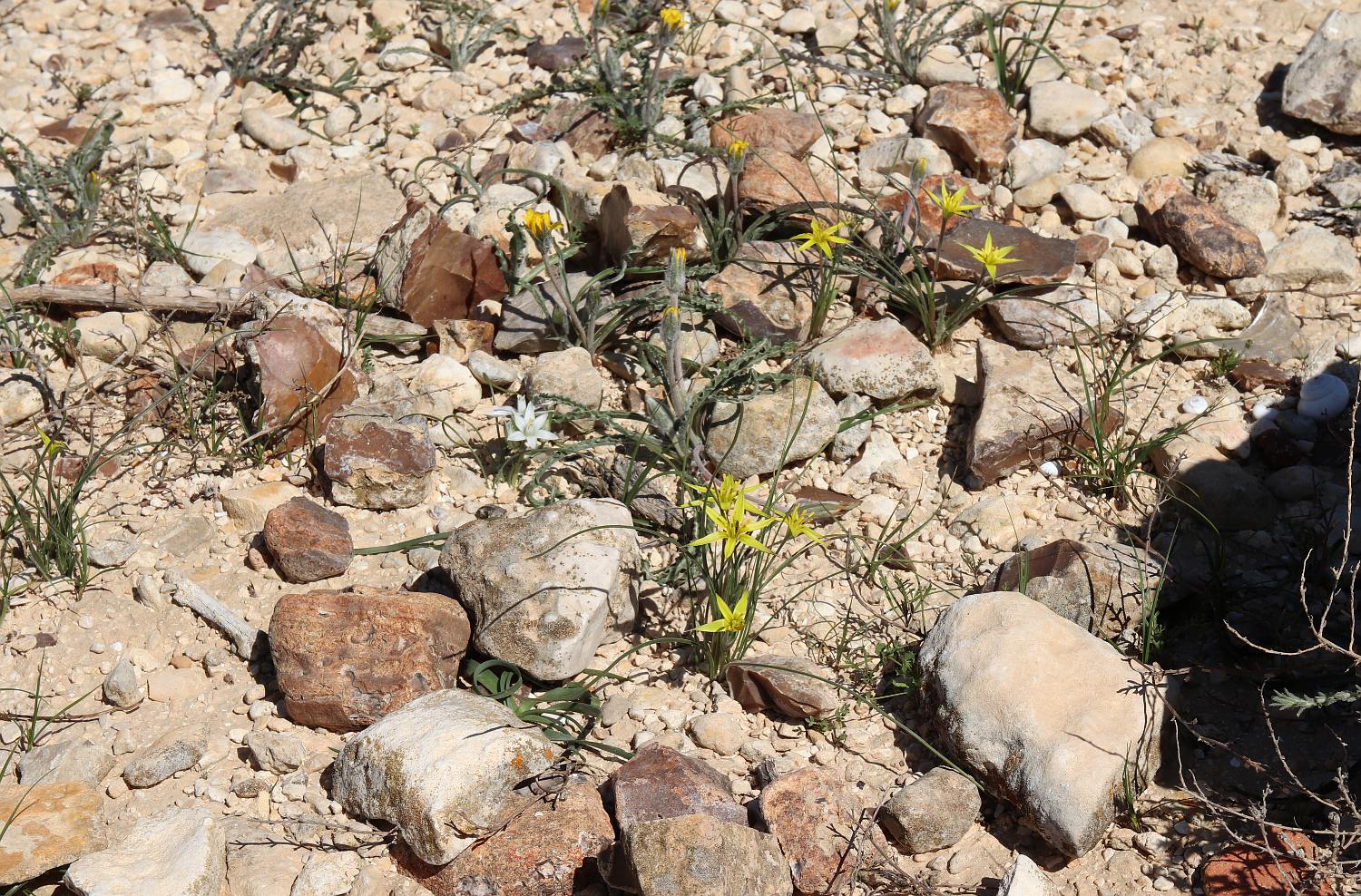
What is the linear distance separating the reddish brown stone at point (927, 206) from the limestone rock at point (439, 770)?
2.34 meters

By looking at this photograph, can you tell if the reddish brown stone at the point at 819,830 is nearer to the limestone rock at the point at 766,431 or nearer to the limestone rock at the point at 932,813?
the limestone rock at the point at 932,813

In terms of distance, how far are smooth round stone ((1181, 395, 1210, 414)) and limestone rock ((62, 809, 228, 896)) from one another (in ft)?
10.2

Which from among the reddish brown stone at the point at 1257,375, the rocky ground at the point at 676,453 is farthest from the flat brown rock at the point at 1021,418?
the reddish brown stone at the point at 1257,375

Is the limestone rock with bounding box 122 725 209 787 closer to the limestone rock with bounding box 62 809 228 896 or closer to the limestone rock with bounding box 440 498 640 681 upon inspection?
the limestone rock with bounding box 62 809 228 896

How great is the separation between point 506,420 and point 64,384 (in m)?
1.67

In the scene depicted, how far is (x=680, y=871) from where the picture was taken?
2422 mm

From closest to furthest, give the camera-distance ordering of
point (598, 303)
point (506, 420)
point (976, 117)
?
point (506, 420), point (598, 303), point (976, 117)

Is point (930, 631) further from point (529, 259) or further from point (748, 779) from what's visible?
point (529, 259)

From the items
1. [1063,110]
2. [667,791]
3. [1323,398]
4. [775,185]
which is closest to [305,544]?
[667,791]

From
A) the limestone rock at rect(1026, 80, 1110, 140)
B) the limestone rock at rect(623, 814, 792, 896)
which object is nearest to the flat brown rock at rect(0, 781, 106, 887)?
the limestone rock at rect(623, 814, 792, 896)

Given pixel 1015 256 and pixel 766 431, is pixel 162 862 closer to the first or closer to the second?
pixel 766 431

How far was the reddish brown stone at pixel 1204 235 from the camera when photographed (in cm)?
412

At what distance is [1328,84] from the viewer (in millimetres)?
4555

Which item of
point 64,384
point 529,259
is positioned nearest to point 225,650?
point 64,384
